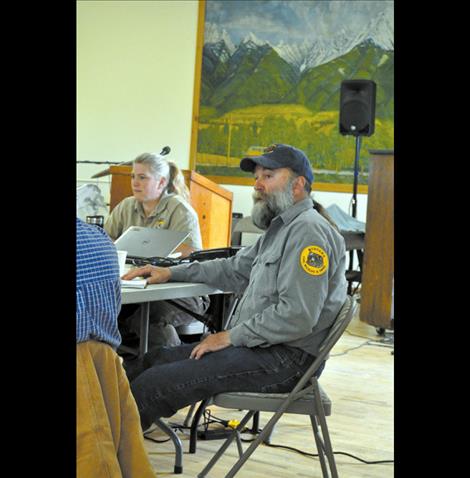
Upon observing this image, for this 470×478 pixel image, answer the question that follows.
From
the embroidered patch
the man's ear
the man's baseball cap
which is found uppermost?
the man's baseball cap

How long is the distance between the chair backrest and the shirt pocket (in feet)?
0.81

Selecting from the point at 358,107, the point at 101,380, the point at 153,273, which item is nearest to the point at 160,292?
the point at 153,273

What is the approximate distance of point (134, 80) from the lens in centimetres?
1155

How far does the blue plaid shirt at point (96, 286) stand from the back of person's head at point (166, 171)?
9.82ft

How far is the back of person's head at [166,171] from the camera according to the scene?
502 cm

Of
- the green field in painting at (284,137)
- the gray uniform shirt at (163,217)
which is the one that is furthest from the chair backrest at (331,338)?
the green field in painting at (284,137)

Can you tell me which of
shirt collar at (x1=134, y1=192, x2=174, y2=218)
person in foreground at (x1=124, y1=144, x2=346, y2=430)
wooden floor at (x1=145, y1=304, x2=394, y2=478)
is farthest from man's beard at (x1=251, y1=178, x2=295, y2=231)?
shirt collar at (x1=134, y1=192, x2=174, y2=218)

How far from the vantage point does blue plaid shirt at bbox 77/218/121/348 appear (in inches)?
76.9

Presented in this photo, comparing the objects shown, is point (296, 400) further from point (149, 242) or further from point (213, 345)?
point (149, 242)

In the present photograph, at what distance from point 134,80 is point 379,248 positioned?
572 centimetres

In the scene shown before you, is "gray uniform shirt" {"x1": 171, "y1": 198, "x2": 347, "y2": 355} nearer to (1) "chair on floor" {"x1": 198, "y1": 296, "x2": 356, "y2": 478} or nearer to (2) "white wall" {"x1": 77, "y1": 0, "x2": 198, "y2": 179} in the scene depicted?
(1) "chair on floor" {"x1": 198, "y1": 296, "x2": 356, "y2": 478}
